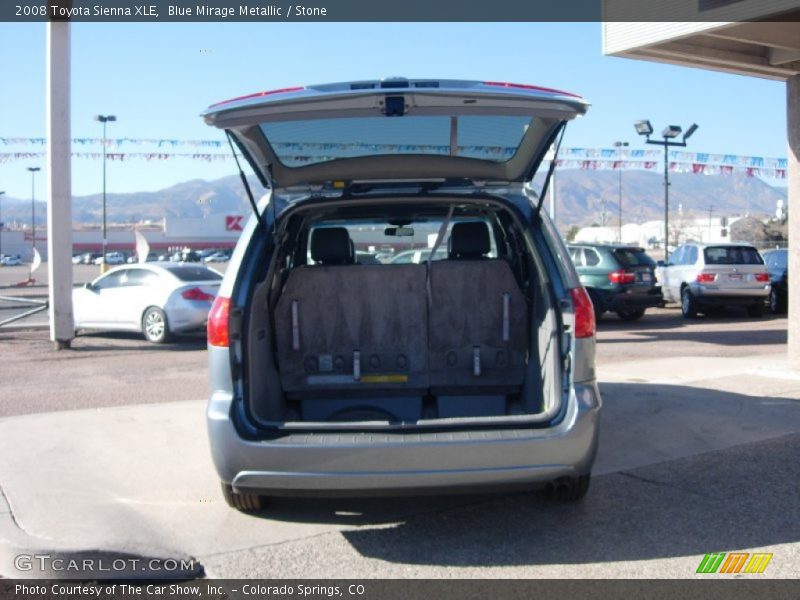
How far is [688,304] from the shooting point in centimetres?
1884

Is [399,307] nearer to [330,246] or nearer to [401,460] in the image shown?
[330,246]

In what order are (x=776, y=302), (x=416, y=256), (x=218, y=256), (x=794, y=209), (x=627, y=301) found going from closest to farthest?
(x=416, y=256) → (x=794, y=209) → (x=627, y=301) → (x=776, y=302) → (x=218, y=256)

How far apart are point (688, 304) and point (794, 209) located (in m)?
9.54

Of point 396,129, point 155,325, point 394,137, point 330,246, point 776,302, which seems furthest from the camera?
point 776,302

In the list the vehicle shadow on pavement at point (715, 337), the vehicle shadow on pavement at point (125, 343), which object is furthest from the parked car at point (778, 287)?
the vehicle shadow on pavement at point (125, 343)

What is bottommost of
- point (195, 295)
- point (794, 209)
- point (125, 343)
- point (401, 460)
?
point (125, 343)

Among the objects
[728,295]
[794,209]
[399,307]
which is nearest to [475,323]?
[399,307]

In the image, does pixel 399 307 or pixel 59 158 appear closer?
pixel 399 307

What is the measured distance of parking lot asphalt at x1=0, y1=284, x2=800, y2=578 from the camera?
14.6ft

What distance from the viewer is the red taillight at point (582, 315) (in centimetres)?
466

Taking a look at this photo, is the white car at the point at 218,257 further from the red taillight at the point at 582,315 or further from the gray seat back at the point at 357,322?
the red taillight at the point at 582,315

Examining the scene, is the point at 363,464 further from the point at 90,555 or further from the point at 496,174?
the point at 496,174

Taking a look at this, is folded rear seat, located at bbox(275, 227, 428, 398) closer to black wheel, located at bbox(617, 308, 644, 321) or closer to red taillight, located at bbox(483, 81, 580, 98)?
red taillight, located at bbox(483, 81, 580, 98)

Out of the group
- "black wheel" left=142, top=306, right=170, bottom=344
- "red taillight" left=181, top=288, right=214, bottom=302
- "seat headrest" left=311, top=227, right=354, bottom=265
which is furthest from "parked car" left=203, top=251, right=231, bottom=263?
"seat headrest" left=311, top=227, right=354, bottom=265
